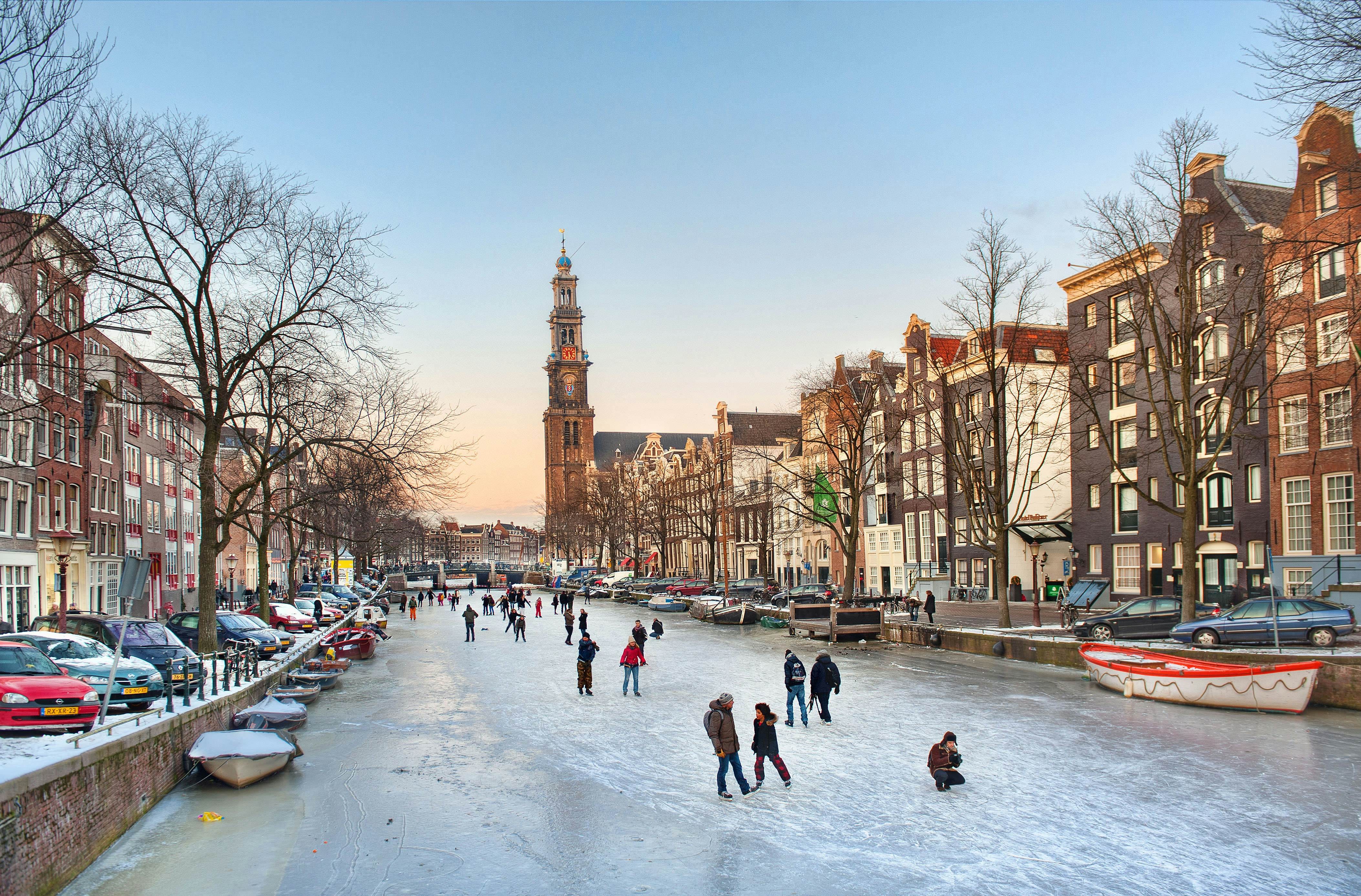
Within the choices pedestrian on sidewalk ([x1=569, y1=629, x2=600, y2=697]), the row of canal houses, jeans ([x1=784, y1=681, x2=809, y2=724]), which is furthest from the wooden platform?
jeans ([x1=784, y1=681, x2=809, y2=724])

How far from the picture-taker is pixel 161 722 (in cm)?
1580

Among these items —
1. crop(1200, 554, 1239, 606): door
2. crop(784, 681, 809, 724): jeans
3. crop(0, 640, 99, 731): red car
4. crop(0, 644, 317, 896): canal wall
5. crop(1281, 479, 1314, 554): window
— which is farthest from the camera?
crop(1200, 554, 1239, 606): door

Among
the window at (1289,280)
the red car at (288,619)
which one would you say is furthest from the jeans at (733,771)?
the red car at (288,619)

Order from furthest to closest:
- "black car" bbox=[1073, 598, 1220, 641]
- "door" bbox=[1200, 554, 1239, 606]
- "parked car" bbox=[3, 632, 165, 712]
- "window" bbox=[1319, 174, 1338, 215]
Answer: "door" bbox=[1200, 554, 1239, 606] < "window" bbox=[1319, 174, 1338, 215] < "black car" bbox=[1073, 598, 1220, 641] < "parked car" bbox=[3, 632, 165, 712]

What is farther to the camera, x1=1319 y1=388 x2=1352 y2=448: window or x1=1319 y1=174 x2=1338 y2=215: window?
x1=1319 y1=174 x2=1338 y2=215: window

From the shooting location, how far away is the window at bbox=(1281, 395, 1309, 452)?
35375 millimetres

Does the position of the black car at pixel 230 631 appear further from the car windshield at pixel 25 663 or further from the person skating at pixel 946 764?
the person skating at pixel 946 764

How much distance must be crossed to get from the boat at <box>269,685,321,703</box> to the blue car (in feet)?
79.1

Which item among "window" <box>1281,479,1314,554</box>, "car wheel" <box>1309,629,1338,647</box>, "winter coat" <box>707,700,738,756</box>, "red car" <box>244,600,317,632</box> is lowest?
"red car" <box>244,600,317,632</box>

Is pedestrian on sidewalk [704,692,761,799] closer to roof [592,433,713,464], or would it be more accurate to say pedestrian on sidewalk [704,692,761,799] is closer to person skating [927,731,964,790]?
person skating [927,731,964,790]

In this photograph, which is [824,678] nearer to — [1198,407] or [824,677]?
[824,677]

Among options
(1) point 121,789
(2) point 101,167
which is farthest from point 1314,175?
(1) point 121,789

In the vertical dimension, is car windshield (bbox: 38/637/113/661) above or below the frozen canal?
above

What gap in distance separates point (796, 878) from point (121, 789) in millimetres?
9247
